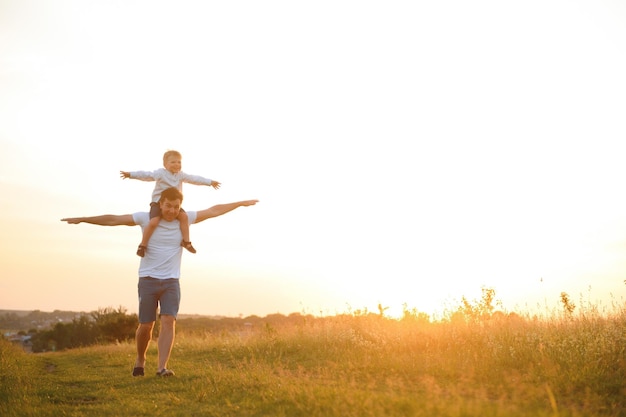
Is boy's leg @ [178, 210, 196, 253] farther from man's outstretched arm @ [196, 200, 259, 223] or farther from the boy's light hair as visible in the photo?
the boy's light hair

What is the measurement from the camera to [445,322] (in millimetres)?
11445

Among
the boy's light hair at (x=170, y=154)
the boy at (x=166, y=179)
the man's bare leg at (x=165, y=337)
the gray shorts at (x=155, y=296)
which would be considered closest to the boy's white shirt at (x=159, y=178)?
the boy at (x=166, y=179)

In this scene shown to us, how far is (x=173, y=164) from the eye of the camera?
329 inches

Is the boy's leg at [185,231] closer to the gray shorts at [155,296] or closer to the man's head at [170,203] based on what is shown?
the man's head at [170,203]

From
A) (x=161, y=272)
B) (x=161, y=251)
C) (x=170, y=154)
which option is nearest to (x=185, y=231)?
(x=161, y=251)

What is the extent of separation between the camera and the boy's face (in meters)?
8.36

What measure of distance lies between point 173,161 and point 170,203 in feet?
2.59

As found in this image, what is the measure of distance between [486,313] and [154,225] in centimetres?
751

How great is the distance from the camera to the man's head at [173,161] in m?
8.37

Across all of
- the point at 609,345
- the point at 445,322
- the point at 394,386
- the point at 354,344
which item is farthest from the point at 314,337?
Answer: the point at 609,345

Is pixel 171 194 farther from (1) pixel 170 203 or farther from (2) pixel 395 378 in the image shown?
(2) pixel 395 378

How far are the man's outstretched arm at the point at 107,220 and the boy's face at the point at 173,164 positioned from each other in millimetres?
954

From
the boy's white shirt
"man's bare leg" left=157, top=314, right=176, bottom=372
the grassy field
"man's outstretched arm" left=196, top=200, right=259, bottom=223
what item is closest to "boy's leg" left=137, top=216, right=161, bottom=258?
the boy's white shirt

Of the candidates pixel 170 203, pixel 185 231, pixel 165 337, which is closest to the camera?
pixel 165 337
